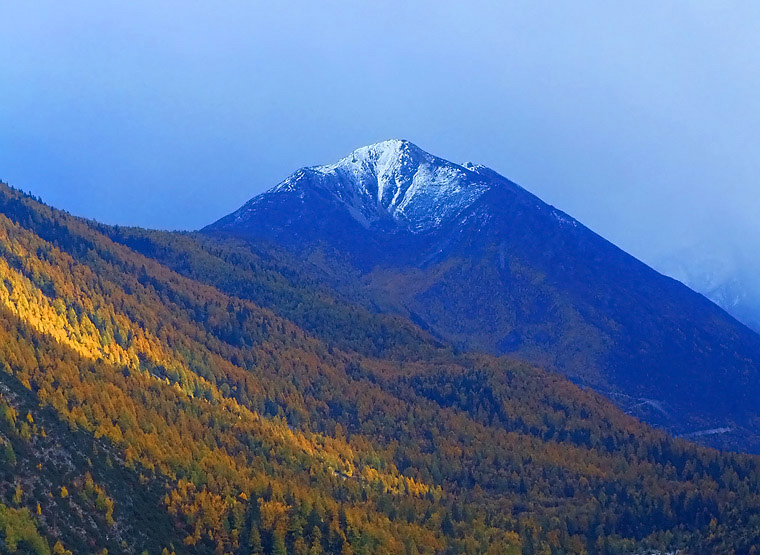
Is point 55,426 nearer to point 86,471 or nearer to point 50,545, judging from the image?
point 86,471

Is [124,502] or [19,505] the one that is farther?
[124,502]

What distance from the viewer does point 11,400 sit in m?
200

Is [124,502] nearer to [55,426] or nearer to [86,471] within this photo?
[86,471]

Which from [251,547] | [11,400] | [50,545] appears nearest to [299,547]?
[251,547]

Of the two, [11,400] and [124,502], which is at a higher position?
[11,400]

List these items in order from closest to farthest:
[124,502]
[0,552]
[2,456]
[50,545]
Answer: [0,552]
[50,545]
[2,456]
[124,502]

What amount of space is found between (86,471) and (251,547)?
129 feet

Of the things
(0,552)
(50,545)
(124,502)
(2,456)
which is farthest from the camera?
(124,502)

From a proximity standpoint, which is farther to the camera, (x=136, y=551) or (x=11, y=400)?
(x=11, y=400)

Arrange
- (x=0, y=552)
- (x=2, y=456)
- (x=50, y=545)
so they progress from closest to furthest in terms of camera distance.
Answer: (x=0, y=552) → (x=50, y=545) → (x=2, y=456)

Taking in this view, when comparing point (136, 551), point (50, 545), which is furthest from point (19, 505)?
point (136, 551)

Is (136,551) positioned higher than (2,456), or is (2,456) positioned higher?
(2,456)

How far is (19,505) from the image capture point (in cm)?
16488

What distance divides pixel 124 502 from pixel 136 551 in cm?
1561
